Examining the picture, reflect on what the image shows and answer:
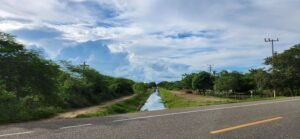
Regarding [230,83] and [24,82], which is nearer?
[24,82]

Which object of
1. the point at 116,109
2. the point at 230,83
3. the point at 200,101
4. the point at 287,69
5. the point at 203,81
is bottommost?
the point at 116,109

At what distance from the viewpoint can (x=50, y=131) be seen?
8.85 meters

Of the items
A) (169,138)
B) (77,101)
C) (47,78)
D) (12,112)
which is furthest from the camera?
(77,101)

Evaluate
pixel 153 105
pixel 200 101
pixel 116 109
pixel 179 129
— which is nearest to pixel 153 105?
pixel 153 105

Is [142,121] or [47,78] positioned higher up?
[47,78]

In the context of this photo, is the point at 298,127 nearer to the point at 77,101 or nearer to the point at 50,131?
the point at 50,131

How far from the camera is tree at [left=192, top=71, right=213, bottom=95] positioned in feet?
318

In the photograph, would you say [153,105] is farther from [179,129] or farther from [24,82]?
[179,129]

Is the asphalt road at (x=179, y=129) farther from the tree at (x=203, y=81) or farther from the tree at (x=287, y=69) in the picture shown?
the tree at (x=203, y=81)

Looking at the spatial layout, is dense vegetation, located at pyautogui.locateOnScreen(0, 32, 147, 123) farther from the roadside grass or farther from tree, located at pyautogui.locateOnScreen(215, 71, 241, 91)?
tree, located at pyautogui.locateOnScreen(215, 71, 241, 91)

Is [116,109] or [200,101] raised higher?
[200,101]

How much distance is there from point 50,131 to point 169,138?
10.0 ft

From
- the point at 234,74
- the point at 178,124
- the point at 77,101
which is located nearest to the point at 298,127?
the point at 178,124

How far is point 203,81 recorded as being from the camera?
322 ft
